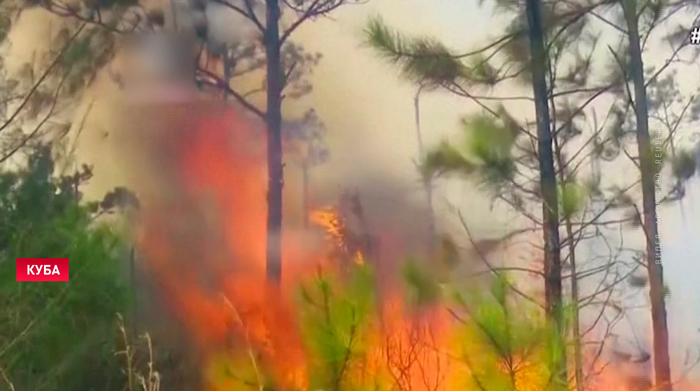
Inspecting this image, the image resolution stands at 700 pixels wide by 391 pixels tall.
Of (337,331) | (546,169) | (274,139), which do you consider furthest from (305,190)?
(546,169)

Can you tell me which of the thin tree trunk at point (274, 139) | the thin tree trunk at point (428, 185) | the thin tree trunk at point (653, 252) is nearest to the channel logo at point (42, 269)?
the thin tree trunk at point (274, 139)

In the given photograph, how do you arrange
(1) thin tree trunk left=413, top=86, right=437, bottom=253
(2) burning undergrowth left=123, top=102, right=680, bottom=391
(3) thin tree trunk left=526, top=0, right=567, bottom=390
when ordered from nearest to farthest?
(2) burning undergrowth left=123, top=102, right=680, bottom=391, (3) thin tree trunk left=526, top=0, right=567, bottom=390, (1) thin tree trunk left=413, top=86, right=437, bottom=253

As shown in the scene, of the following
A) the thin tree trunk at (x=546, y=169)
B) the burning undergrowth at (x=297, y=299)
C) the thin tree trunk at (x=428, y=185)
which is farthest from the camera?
the thin tree trunk at (x=428, y=185)

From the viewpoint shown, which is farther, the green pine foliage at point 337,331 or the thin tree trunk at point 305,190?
the thin tree trunk at point 305,190

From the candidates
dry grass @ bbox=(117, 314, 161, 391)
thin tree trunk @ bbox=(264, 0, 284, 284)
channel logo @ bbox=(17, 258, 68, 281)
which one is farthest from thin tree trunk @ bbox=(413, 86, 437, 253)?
channel logo @ bbox=(17, 258, 68, 281)

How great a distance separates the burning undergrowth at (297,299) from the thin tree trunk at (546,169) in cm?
11

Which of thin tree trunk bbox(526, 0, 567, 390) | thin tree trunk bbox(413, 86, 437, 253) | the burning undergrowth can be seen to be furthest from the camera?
thin tree trunk bbox(413, 86, 437, 253)

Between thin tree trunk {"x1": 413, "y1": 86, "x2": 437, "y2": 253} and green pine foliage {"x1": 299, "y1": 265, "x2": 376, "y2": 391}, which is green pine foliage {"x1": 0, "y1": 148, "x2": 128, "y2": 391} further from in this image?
thin tree trunk {"x1": 413, "y1": 86, "x2": 437, "y2": 253}

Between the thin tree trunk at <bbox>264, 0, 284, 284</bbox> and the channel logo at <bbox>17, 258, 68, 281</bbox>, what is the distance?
59cm

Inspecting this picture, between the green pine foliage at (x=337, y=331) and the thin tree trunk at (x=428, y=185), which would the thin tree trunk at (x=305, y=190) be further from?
the thin tree trunk at (x=428, y=185)

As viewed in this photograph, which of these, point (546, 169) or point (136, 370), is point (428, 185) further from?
point (136, 370)

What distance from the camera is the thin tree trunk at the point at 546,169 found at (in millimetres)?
2057

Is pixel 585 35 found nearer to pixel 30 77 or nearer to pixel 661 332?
pixel 661 332

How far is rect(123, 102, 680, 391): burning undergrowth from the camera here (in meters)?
1.93
